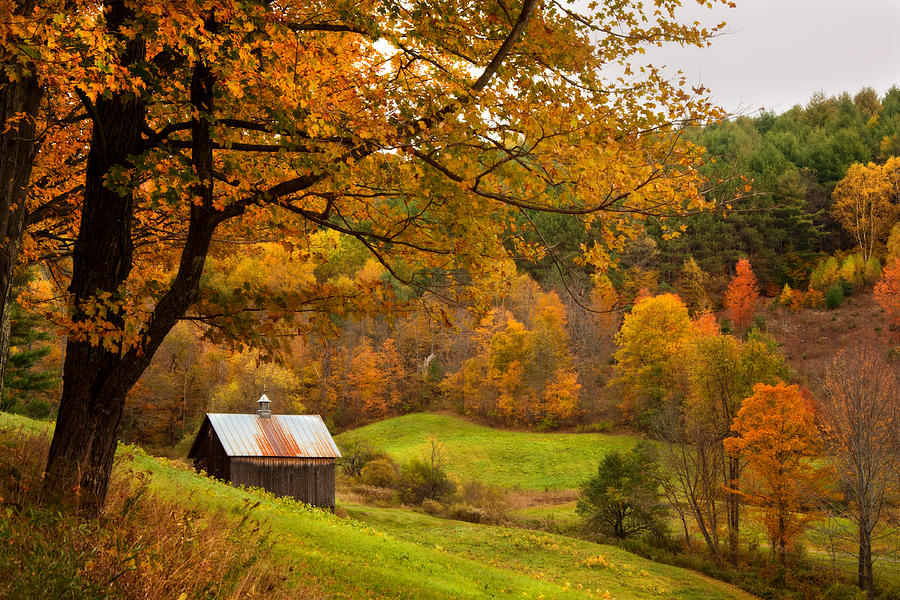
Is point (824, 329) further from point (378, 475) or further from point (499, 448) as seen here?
point (378, 475)

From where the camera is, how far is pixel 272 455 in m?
26.8

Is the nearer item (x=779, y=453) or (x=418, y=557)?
(x=418, y=557)

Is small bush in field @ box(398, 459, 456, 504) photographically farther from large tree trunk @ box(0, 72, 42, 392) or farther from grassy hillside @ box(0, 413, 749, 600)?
large tree trunk @ box(0, 72, 42, 392)

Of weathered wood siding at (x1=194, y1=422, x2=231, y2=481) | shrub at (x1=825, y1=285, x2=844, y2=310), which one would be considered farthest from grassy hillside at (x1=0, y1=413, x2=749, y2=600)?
shrub at (x1=825, y1=285, x2=844, y2=310)

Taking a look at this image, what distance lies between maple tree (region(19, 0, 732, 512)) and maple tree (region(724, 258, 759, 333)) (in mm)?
60658

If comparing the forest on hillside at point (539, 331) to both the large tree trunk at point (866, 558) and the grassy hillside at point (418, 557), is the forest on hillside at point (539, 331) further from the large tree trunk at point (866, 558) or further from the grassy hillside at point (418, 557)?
the large tree trunk at point (866, 558)

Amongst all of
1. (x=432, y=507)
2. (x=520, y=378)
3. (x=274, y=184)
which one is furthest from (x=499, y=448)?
(x=274, y=184)

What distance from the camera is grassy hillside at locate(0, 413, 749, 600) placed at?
31.4 feet

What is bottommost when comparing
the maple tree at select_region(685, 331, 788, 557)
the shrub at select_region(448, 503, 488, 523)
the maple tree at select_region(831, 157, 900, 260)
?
the shrub at select_region(448, 503, 488, 523)

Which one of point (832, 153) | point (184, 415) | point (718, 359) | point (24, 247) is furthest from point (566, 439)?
point (832, 153)

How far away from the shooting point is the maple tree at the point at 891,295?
5494 cm

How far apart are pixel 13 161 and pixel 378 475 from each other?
1258 inches

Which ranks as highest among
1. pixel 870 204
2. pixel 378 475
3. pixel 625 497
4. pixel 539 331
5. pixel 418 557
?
pixel 870 204

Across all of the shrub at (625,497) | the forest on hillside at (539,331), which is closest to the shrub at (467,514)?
the shrub at (625,497)
